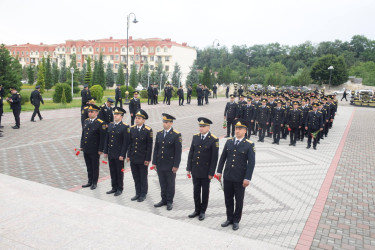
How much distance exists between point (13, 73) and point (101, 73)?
31.5m

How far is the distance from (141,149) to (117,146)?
0.68 m

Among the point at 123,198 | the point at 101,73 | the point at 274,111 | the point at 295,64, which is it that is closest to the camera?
the point at 123,198

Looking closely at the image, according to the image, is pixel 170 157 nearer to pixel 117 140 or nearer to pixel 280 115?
pixel 117 140

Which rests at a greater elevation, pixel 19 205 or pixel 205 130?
pixel 205 130

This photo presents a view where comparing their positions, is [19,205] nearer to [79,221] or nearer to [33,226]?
A: [33,226]

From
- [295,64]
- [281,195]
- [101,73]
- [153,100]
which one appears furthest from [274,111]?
[295,64]

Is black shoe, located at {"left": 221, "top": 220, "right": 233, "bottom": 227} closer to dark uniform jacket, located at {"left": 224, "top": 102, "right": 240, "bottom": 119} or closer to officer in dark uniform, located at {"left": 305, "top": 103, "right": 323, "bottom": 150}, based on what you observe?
officer in dark uniform, located at {"left": 305, "top": 103, "right": 323, "bottom": 150}

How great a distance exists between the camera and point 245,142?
5.46m

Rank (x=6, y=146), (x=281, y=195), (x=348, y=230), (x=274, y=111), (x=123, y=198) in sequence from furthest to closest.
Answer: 1. (x=274, y=111)
2. (x=6, y=146)
3. (x=281, y=195)
4. (x=123, y=198)
5. (x=348, y=230)

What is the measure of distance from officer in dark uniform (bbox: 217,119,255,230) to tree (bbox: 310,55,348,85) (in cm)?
6866

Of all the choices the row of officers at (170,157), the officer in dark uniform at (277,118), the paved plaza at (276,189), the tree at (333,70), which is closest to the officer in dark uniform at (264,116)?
the officer in dark uniform at (277,118)

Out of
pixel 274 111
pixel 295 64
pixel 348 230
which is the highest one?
pixel 295 64

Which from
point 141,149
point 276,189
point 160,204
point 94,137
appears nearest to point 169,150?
point 141,149

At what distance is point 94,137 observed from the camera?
7199 millimetres
